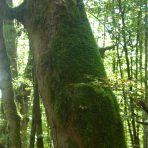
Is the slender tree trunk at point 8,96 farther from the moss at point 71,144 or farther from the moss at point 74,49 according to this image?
the moss at point 71,144

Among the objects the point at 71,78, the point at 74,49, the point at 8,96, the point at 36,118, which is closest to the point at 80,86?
the point at 71,78

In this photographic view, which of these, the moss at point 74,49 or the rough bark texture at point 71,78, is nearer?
the rough bark texture at point 71,78

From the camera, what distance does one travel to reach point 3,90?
497 centimetres

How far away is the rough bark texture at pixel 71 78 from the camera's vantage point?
3227 millimetres

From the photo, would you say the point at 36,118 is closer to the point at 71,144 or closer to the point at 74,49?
the point at 74,49

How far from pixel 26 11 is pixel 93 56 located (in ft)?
4.33

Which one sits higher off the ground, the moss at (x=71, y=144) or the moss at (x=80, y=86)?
the moss at (x=80, y=86)

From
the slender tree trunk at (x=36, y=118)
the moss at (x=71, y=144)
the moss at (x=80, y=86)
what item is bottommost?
the slender tree trunk at (x=36, y=118)

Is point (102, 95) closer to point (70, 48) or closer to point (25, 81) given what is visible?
point (70, 48)

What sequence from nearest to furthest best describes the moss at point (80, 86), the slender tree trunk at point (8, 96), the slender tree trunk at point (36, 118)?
the moss at point (80, 86) → the slender tree trunk at point (8, 96) → the slender tree trunk at point (36, 118)

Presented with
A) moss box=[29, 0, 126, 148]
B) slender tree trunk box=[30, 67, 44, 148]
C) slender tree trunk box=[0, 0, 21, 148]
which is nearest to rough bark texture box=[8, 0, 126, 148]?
moss box=[29, 0, 126, 148]

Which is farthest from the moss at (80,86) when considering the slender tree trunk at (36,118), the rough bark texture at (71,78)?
the slender tree trunk at (36,118)

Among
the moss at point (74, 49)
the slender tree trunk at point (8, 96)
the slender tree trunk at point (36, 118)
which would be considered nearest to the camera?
the moss at point (74, 49)

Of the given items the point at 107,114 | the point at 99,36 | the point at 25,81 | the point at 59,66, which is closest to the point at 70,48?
the point at 59,66
